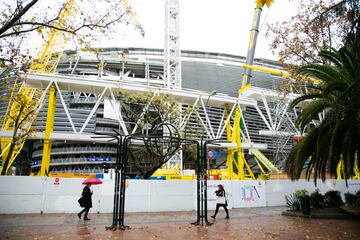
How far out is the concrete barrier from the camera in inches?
635

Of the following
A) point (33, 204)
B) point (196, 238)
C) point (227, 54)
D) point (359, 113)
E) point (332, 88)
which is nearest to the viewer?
point (196, 238)

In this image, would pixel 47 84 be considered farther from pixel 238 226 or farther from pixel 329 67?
pixel 329 67

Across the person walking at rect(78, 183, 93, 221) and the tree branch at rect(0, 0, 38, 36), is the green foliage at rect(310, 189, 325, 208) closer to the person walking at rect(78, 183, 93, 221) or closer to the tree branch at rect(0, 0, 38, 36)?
the person walking at rect(78, 183, 93, 221)

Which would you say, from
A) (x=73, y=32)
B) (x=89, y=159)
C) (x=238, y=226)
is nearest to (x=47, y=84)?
(x=73, y=32)

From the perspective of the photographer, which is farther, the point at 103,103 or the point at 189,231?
the point at 103,103

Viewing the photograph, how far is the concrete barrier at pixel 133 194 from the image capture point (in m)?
16.1

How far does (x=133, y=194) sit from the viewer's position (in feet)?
59.7

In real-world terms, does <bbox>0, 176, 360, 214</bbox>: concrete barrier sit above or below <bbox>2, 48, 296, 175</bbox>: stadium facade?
below

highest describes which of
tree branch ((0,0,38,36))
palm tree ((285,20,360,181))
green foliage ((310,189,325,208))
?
tree branch ((0,0,38,36))

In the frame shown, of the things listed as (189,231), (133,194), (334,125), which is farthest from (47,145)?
(334,125)

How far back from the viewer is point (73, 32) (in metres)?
10.6

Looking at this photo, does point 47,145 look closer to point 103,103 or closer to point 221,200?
point 221,200

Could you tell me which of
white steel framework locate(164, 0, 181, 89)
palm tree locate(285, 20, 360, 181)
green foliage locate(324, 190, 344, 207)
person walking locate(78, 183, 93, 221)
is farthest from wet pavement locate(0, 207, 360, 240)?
white steel framework locate(164, 0, 181, 89)

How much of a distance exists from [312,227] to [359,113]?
15.8 feet
